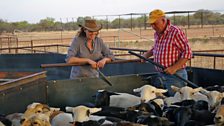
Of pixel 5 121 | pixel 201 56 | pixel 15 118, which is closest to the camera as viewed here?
pixel 5 121

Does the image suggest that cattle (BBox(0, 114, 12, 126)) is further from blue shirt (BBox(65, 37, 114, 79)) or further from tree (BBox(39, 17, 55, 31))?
tree (BBox(39, 17, 55, 31))

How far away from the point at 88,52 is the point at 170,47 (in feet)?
4.50

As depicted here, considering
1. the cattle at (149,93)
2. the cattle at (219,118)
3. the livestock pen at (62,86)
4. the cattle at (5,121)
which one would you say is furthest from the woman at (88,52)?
the cattle at (219,118)

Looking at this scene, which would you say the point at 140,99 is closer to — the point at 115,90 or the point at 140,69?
the point at 115,90

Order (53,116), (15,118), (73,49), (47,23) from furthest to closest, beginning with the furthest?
(47,23) < (73,49) < (53,116) < (15,118)

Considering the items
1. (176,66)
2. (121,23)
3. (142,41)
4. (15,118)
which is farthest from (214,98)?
(121,23)

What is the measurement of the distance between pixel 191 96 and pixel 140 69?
376cm

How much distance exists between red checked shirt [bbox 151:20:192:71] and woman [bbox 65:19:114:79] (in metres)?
0.99

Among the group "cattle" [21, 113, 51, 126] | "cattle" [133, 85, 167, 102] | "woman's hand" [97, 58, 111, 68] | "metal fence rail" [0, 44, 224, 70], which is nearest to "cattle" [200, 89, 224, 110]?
"cattle" [133, 85, 167, 102]

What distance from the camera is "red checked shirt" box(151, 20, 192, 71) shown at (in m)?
6.29

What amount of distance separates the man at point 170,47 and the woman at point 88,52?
0.93 meters

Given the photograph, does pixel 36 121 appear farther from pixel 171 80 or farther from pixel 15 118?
pixel 171 80

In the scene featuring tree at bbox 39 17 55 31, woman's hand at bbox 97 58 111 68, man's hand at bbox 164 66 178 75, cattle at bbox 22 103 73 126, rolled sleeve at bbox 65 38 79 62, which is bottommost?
cattle at bbox 22 103 73 126

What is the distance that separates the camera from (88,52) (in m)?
6.81
